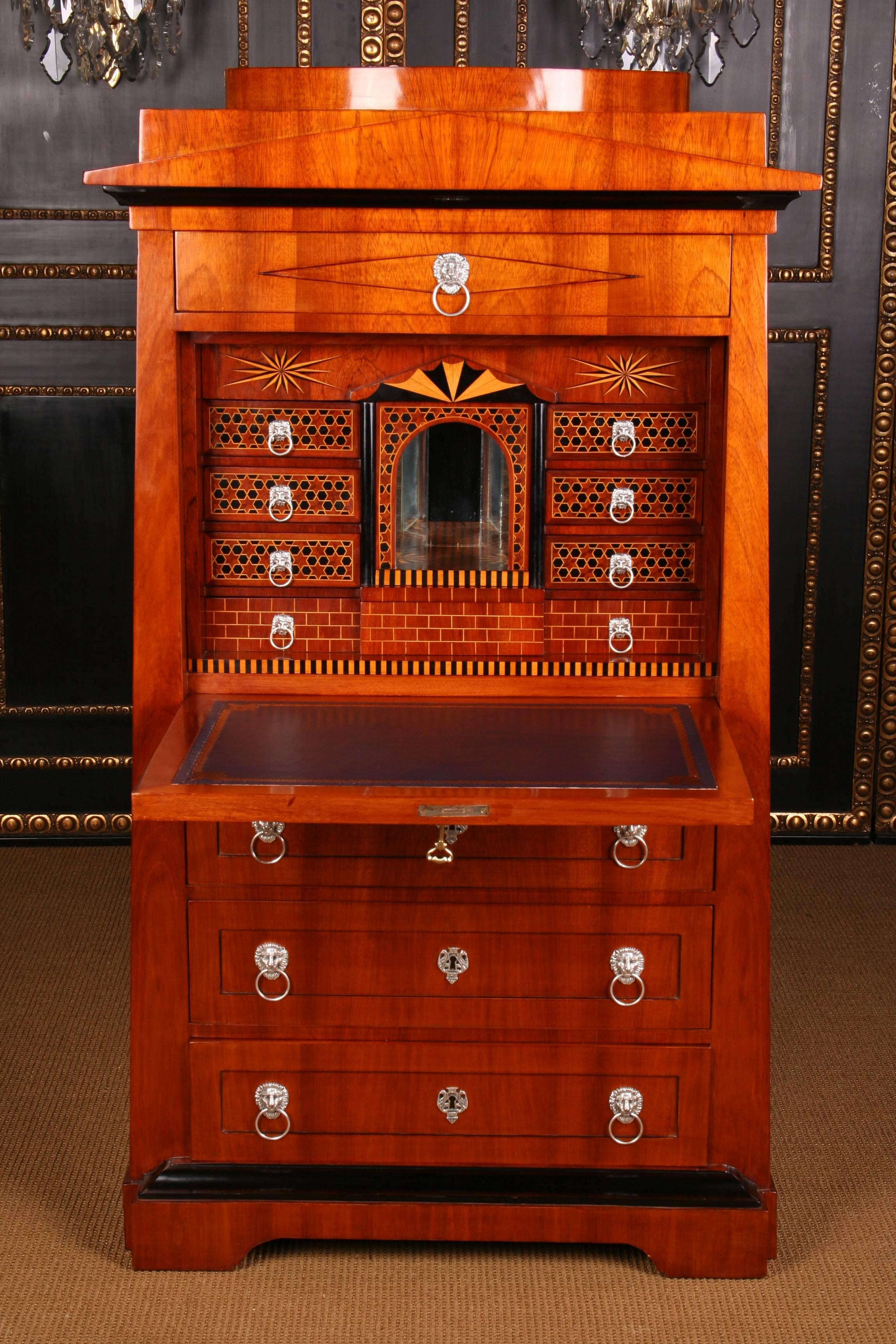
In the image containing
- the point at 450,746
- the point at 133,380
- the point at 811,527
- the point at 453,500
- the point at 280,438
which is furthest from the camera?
the point at 811,527

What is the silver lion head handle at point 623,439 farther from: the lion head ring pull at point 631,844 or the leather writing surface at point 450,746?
the lion head ring pull at point 631,844

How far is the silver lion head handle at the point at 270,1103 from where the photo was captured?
7.75 ft

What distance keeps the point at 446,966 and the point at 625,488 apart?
2.81 feet

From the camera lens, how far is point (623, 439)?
7.83ft

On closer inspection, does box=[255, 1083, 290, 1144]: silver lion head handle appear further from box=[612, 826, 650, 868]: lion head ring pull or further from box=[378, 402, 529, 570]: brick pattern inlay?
box=[378, 402, 529, 570]: brick pattern inlay

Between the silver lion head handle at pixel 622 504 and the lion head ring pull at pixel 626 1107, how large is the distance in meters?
0.96

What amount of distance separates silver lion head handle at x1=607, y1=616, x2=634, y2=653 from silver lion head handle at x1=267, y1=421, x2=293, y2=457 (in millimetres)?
625

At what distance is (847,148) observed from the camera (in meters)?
3.81

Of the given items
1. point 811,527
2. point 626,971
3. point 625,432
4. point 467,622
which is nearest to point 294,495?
point 467,622

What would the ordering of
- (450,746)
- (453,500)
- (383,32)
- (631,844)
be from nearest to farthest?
(450,746), (631,844), (453,500), (383,32)

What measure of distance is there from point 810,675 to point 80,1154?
2.39 metres

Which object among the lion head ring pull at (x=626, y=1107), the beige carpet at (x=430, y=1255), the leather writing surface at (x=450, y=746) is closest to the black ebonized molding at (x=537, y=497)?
the leather writing surface at (x=450, y=746)

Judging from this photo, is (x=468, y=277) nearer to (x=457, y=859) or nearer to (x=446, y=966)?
(x=457, y=859)

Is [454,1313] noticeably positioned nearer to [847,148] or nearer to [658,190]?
[658,190]
